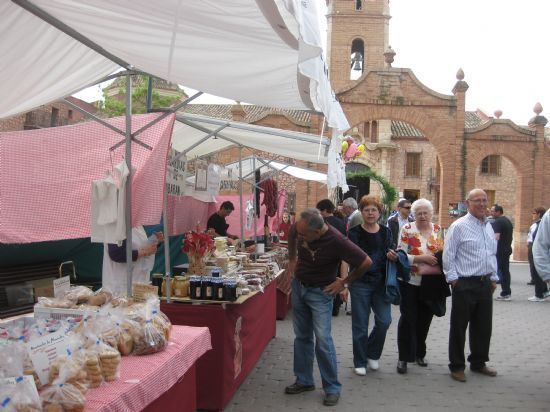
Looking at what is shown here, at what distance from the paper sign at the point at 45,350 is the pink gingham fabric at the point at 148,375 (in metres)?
0.23

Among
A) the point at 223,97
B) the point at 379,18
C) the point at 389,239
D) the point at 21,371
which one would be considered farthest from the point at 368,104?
the point at 379,18

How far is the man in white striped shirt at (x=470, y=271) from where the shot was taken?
18.2 feet

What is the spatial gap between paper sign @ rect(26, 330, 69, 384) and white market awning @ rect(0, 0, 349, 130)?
1.73 m

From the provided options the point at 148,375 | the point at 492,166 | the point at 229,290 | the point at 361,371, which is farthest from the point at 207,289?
the point at 492,166

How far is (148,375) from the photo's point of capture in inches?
111

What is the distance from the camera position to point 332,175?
500 cm

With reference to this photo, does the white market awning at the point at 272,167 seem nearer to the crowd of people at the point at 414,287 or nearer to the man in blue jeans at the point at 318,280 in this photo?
the crowd of people at the point at 414,287

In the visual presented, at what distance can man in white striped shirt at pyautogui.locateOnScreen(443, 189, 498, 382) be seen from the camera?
556 cm

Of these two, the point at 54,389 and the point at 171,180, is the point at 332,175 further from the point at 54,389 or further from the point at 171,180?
the point at 54,389

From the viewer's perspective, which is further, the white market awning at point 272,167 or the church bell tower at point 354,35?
the church bell tower at point 354,35

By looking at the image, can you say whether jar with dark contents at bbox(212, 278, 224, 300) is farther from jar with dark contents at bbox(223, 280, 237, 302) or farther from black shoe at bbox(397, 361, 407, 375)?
black shoe at bbox(397, 361, 407, 375)

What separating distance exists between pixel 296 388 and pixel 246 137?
4023mm

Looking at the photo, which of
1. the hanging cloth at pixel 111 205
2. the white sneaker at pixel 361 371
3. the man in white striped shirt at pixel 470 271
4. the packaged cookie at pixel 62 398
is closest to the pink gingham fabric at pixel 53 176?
the hanging cloth at pixel 111 205

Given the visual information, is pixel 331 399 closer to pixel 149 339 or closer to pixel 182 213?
pixel 149 339
